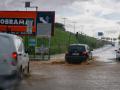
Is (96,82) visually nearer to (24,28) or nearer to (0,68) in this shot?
(0,68)

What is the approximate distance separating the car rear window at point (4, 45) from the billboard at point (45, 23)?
28004 mm

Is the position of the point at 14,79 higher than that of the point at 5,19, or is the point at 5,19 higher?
the point at 5,19

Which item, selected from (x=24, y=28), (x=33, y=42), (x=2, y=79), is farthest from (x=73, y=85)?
(x=24, y=28)

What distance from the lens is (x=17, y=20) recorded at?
45906 millimetres

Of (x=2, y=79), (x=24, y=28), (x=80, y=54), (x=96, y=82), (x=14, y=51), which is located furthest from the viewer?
(x=24, y=28)

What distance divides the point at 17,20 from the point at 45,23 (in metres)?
3.97

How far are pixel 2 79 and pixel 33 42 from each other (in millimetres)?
28730

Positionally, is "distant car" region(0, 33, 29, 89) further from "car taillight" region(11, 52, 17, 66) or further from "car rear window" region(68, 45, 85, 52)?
"car rear window" region(68, 45, 85, 52)

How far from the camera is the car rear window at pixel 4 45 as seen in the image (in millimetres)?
13617

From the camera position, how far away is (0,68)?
13227mm

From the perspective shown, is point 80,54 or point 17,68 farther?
point 80,54

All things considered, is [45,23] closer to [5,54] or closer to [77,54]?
[77,54]

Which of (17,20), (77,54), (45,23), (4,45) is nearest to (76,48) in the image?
(77,54)

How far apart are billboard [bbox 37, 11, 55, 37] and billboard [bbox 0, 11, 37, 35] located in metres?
0.76
